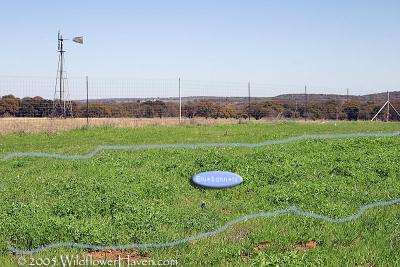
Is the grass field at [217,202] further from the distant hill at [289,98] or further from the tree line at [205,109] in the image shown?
the tree line at [205,109]

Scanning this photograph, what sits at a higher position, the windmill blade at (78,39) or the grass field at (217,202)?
the windmill blade at (78,39)

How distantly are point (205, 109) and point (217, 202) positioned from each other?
80.7 feet

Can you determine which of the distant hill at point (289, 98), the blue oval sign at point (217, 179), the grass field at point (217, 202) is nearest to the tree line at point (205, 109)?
the distant hill at point (289, 98)

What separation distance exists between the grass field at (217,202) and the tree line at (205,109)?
15880mm

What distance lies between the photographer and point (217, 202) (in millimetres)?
7066

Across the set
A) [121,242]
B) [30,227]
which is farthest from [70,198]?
[121,242]

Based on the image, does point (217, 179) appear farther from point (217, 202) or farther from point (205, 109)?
point (205, 109)

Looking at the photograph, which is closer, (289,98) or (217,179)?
(217,179)

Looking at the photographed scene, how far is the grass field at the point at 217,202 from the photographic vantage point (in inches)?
205

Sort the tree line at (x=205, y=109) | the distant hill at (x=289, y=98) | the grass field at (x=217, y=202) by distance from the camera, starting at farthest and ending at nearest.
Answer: the tree line at (x=205, y=109) → the distant hill at (x=289, y=98) → the grass field at (x=217, y=202)

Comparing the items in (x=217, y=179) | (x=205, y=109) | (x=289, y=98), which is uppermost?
(x=289, y=98)

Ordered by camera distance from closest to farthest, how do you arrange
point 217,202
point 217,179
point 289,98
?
point 217,202, point 217,179, point 289,98

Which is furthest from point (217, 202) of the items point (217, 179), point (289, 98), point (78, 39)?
point (289, 98)

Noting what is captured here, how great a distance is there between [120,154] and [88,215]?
4.00 metres
